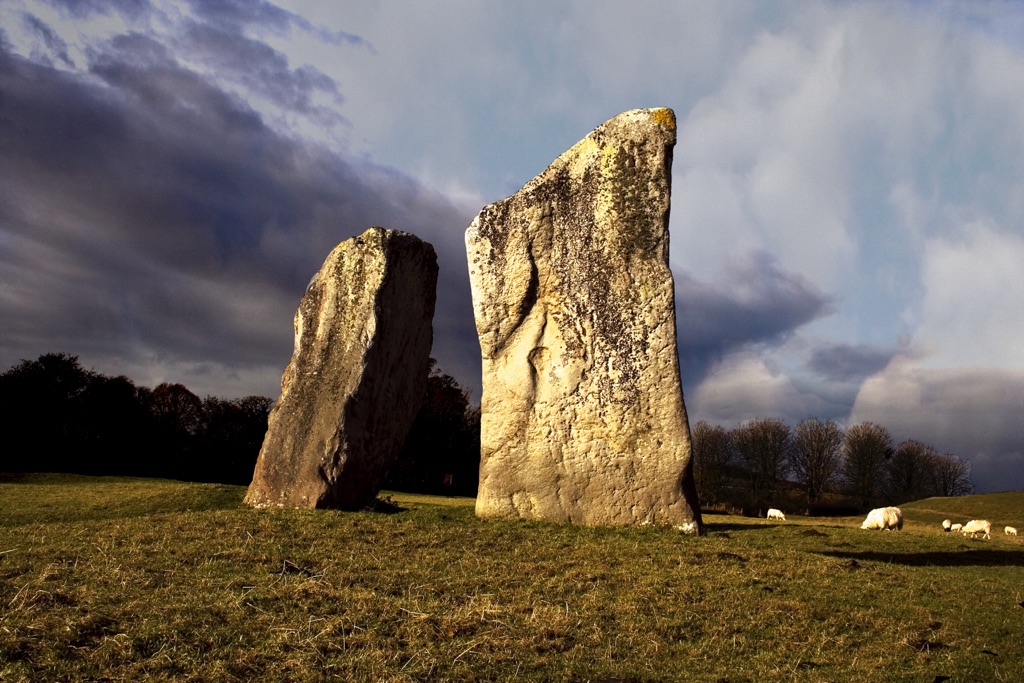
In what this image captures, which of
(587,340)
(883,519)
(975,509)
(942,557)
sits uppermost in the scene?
(587,340)

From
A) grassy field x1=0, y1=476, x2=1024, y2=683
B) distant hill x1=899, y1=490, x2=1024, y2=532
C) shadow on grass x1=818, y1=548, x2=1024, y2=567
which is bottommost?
grassy field x1=0, y1=476, x2=1024, y2=683

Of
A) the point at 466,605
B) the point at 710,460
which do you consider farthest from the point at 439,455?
the point at 466,605

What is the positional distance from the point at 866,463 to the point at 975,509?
1650cm

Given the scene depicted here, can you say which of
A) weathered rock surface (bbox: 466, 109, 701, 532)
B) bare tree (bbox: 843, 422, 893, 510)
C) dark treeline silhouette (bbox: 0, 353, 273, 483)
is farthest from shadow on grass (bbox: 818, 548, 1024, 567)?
bare tree (bbox: 843, 422, 893, 510)

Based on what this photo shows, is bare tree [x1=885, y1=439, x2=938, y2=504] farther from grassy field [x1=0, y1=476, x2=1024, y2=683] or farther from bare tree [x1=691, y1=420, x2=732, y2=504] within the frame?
grassy field [x1=0, y1=476, x2=1024, y2=683]

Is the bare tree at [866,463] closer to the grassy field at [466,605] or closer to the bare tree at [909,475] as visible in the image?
the bare tree at [909,475]

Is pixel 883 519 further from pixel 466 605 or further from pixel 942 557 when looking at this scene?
pixel 466 605

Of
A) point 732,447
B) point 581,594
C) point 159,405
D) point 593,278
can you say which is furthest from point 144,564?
point 732,447

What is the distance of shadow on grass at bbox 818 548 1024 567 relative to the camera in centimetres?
1262

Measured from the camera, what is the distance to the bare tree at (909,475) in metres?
56.2

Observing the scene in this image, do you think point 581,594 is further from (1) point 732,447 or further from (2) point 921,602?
(1) point 732,447

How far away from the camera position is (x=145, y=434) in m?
39.4

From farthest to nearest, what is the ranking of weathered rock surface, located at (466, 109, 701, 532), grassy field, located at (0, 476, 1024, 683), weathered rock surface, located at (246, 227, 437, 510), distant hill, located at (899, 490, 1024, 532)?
1. distant hill, located at (899, 490, 1024, 532)
2. weathered rock surface, located at (246, 227, 437, 510)
3. weathered rock surface, located at (466, 109, 701, 532)
4. grassy field, located at (0, 476, 1024, 683)

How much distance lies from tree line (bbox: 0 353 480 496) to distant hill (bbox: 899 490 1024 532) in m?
21.9
